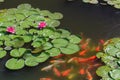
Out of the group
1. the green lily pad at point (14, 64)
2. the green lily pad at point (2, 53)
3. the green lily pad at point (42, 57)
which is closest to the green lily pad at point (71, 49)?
the green lily pad at point (42, 57)

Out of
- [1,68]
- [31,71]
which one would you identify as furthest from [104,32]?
[1,68]

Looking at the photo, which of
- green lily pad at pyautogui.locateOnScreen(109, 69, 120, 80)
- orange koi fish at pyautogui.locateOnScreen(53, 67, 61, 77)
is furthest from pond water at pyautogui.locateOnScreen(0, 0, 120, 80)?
green lily pad at pyautogui.locateOnScreen(109, 69, 120, 80)

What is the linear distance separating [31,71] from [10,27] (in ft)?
1.82

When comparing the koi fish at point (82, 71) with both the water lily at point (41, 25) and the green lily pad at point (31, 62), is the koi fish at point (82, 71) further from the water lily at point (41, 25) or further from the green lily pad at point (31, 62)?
the water lily at point (41, 25)

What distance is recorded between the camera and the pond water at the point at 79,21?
7.79 ft

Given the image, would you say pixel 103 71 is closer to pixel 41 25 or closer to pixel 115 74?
pixel 115 74

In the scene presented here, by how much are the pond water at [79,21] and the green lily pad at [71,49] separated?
0.12 meters

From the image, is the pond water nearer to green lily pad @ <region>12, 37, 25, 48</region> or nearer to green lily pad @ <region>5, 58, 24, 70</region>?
green lily pad @ <region>5, 58, 24, 70</region>

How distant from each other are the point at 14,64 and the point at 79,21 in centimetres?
90

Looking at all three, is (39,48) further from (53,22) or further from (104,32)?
(104,32)

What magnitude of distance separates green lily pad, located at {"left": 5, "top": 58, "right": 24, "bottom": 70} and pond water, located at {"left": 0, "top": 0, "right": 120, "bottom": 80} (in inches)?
1.6

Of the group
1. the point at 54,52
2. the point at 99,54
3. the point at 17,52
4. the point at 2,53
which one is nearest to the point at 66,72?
the point at 54,52

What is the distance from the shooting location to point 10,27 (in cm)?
275

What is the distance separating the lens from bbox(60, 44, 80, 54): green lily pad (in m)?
2.53
